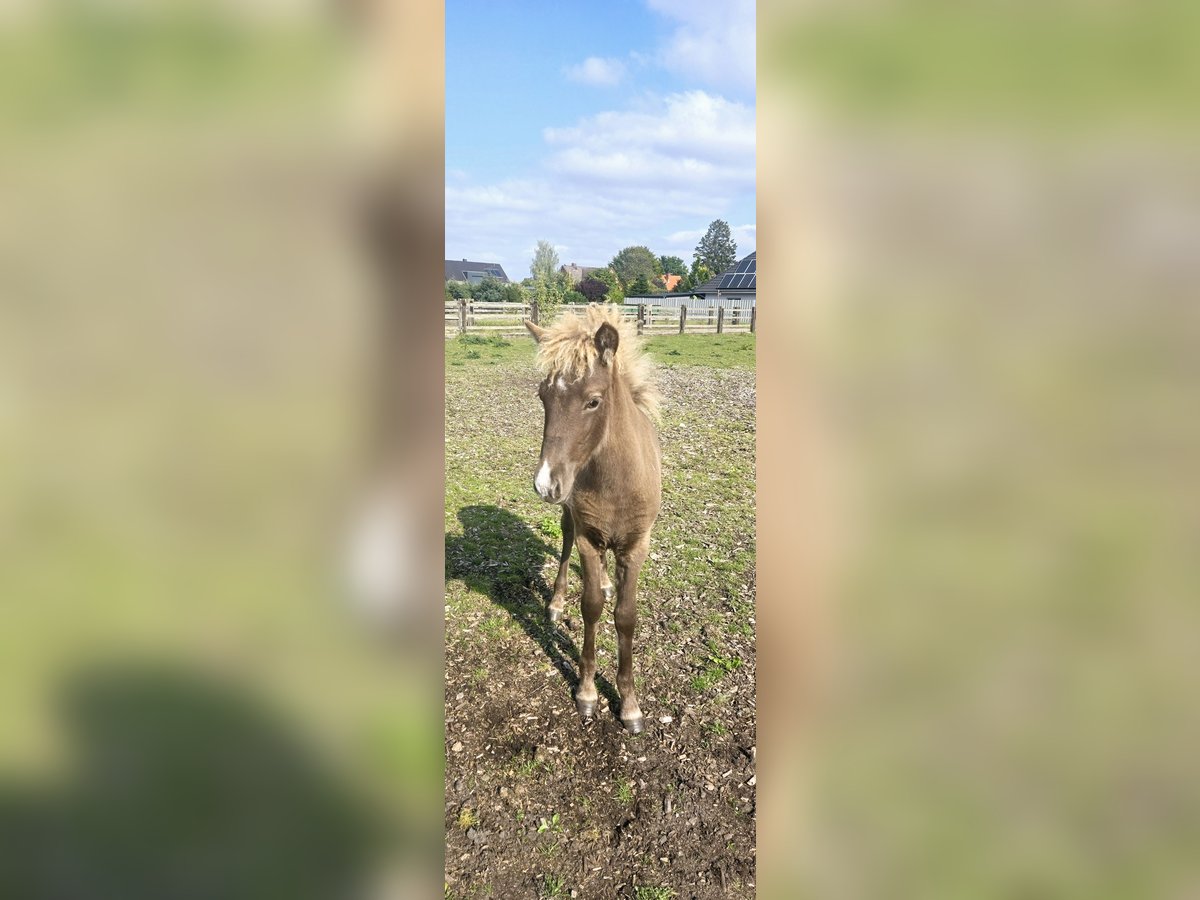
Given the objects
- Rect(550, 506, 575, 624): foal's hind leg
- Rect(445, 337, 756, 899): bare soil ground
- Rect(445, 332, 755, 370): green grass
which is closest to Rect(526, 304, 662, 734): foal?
Rect(445, 337, 756, 899): bare soil ground

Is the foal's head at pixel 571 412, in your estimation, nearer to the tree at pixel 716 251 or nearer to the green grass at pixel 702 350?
the green grass at pixel 702 350

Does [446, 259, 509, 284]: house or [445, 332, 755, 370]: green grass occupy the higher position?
[446, 259, 509, 284]: house

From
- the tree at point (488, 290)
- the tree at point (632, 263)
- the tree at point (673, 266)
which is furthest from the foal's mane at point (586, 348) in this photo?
the tree at point (673, 266)

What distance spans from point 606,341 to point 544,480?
777 mm

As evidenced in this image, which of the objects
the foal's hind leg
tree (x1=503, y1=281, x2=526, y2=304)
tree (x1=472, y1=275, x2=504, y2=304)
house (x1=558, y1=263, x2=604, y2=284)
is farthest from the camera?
tree (x1=472, y1=275, x2=504, y2=304)

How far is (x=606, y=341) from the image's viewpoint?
10.1 ft
